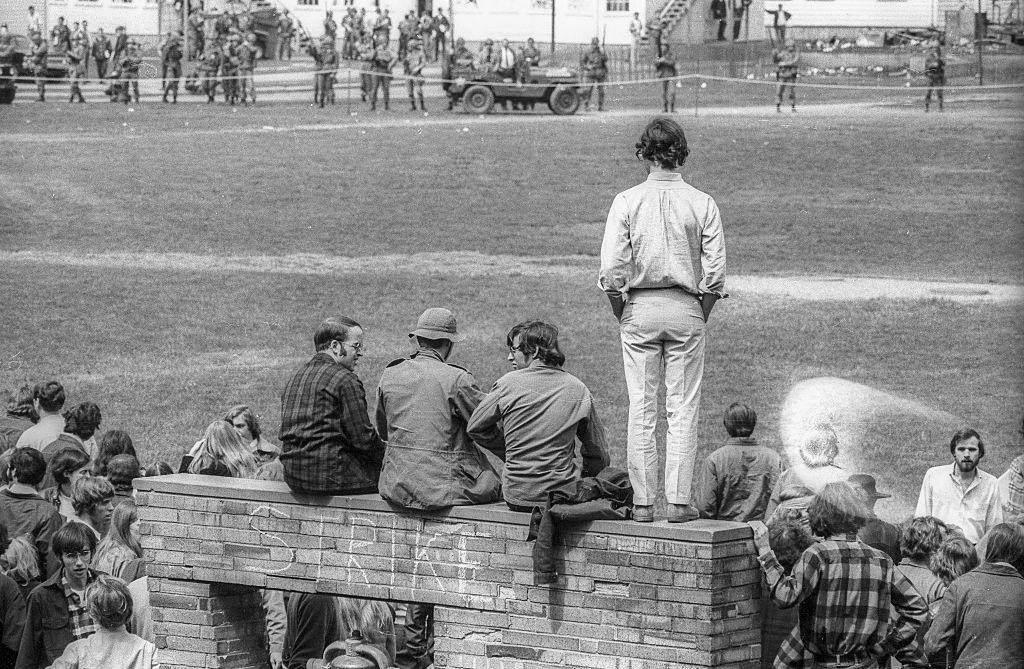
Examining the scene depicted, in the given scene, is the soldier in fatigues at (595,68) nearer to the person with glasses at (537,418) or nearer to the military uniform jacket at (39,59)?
the military uniform jacket at (39,59)

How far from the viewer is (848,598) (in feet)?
19.8

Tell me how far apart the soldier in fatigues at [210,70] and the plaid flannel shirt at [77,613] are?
1185 inches

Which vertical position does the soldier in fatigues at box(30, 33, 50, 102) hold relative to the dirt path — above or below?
above

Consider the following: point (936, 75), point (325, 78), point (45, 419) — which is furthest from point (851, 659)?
point (936, 75)

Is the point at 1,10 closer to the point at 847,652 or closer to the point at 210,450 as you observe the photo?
the point at 210,450

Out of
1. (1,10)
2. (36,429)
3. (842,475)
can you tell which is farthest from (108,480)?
(1,10)

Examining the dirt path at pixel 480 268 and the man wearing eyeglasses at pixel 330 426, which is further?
the dirt path at pixel 480 268

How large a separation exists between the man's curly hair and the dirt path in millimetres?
14907

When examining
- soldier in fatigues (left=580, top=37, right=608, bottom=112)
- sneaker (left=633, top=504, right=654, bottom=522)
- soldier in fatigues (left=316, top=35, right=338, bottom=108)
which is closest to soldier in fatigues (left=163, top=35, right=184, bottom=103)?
soldier in fatigues (left=316, top=35, right=338, bottom=108)

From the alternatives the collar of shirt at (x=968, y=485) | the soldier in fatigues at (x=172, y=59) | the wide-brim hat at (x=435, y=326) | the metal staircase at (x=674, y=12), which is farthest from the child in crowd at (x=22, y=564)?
the metal staircase at (x=674, y=12)

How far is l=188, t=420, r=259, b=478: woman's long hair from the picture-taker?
8094mm

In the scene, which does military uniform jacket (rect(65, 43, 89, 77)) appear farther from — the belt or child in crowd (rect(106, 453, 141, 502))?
the belt

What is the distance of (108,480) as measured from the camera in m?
8.30

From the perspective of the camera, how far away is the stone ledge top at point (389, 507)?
20.8 ft
